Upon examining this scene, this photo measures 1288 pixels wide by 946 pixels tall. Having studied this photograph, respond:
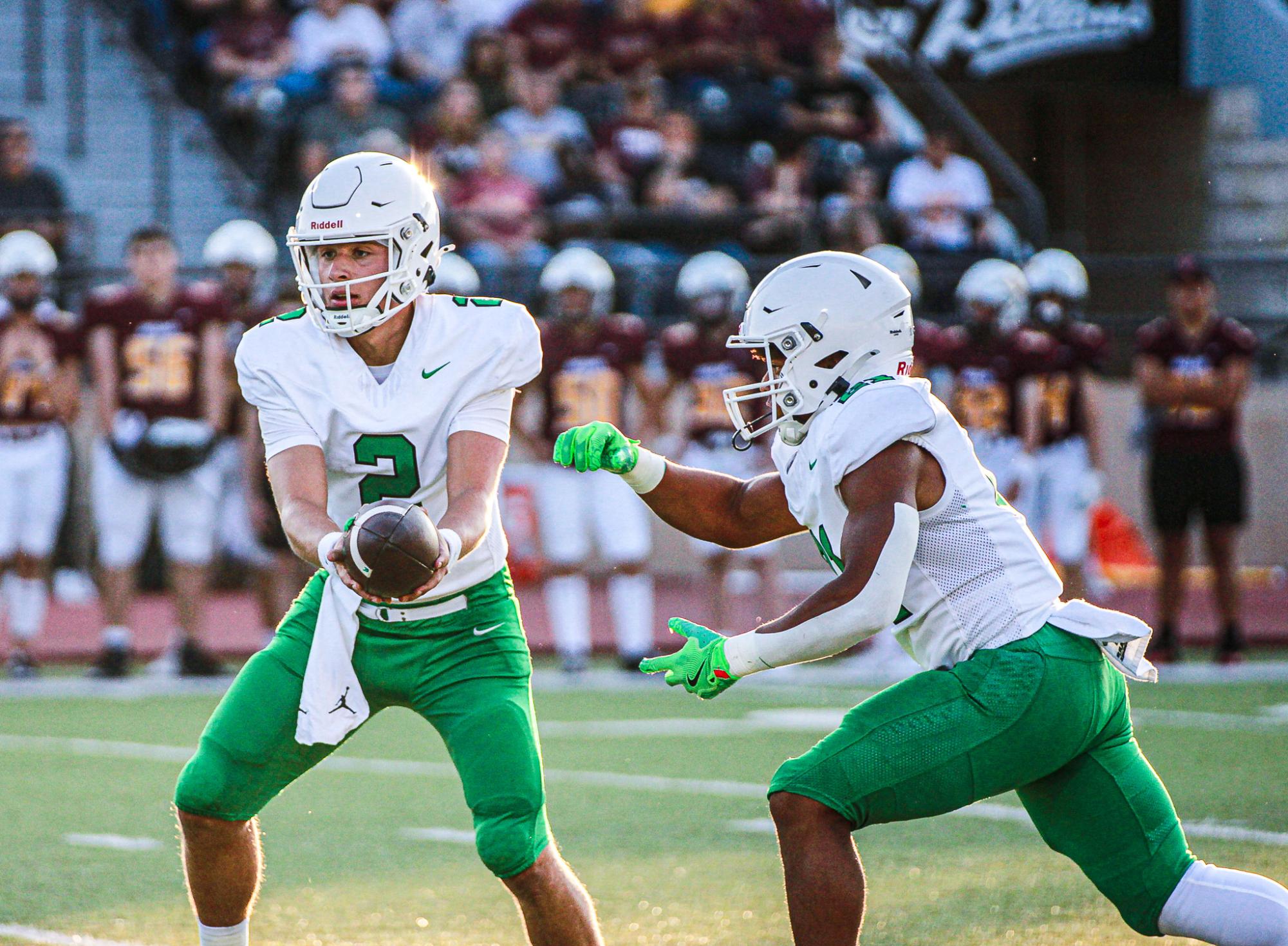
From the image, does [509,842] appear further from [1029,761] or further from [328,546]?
[1029,761]

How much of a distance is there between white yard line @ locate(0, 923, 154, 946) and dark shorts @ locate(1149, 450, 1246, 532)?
6431 mm

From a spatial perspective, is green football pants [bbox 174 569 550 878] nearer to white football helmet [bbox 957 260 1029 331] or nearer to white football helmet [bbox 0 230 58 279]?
white football helmet [bbox 0 230 58 279]

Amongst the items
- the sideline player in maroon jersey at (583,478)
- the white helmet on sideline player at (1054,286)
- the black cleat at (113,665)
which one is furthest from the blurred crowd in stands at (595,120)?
the black cleat at (113,665)

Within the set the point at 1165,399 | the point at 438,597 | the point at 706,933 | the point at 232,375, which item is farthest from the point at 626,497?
the point at 438,597

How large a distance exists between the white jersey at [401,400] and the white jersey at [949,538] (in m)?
0.69

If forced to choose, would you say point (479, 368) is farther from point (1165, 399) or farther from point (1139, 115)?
point (1139, 115)

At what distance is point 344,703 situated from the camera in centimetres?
357

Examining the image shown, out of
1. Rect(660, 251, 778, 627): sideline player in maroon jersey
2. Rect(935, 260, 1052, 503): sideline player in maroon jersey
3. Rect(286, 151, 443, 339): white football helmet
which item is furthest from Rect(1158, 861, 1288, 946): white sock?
Rect(935, 260, 1052, 503): sideline player in maroon jersey

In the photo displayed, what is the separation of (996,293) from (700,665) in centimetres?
643

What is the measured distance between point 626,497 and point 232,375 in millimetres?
2074

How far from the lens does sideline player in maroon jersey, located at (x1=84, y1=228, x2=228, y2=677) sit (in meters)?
8.84

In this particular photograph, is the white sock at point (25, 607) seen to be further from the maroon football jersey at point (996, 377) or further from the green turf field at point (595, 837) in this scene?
the maroon football jersey at point (996, 377)

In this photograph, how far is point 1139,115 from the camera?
14.7 metres

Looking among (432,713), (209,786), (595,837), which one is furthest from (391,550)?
(595,837)
